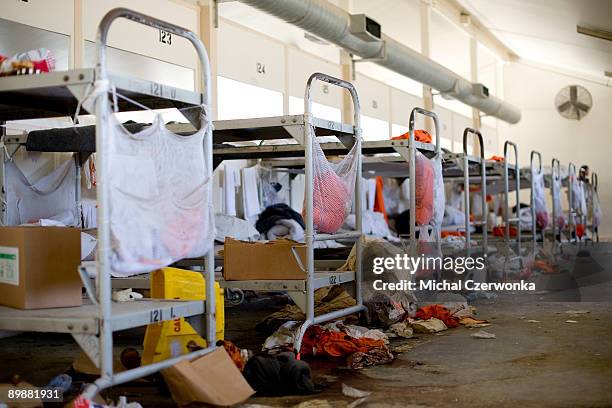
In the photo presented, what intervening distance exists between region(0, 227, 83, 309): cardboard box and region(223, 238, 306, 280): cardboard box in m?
1.36

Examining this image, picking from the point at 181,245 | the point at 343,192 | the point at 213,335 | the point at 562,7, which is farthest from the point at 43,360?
the point at 562,7

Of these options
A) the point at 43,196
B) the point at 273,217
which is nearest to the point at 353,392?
the point at 43,196

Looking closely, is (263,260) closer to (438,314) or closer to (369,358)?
(369,358)

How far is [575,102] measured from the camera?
17.3 metres

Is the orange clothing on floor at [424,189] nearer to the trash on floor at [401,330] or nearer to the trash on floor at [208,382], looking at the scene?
the trash on floor at [401,330]

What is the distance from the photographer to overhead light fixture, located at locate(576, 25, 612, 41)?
1051cm

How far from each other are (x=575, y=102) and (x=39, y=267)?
1626cm

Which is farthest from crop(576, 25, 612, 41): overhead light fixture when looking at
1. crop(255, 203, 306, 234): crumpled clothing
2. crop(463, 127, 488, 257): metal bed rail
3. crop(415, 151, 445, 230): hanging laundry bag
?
crop(415, 151, 445, 230): hanging laundry bag

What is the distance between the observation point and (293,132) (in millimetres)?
4168

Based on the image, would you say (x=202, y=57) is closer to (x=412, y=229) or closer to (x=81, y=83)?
(x=81, y=83)

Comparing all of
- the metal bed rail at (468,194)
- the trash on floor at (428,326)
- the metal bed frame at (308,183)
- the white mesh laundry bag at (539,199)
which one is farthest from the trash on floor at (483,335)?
the white mesh laundry bag at (539,199)

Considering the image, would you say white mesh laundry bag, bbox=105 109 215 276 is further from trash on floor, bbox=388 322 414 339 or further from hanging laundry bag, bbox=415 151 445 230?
hanging laundry bag, bbox=415 151 445 230

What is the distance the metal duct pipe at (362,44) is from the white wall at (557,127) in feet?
15.8

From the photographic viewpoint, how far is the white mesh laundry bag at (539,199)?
8.97m
